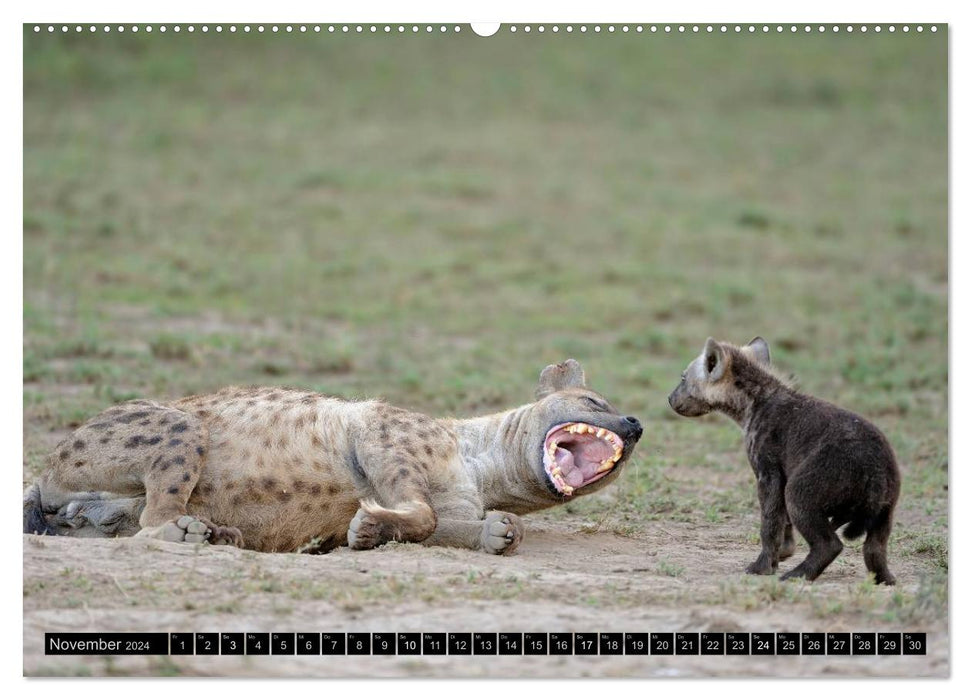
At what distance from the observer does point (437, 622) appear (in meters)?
4.19

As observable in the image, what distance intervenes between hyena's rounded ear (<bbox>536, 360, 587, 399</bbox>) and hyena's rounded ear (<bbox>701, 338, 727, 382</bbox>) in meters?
0.67

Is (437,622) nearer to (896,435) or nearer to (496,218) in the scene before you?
(896,435)

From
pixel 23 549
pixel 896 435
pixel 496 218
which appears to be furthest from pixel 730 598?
pixel 496 218

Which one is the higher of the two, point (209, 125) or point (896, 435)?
point (209, 125)

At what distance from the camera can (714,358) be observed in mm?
5508

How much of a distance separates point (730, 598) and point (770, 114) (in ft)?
42.4

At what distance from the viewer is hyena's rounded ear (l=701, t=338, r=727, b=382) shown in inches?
215

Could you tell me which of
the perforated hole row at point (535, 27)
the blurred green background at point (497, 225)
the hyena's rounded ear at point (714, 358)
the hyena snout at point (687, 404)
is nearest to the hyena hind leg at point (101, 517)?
the blurred green background at point (497, 225)

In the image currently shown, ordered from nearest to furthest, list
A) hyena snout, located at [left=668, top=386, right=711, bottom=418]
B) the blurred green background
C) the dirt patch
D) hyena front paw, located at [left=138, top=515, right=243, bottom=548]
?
the dirt patch
hyena front paw, located at [left=138, top=515, right=243, bottom=548]
hyena snout, located at [left=668, top=386, right=711, bottom=418]
the blurred green background

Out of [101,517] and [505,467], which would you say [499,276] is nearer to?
[505,467]

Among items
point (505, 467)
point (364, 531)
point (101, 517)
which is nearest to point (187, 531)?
point (101, 517)

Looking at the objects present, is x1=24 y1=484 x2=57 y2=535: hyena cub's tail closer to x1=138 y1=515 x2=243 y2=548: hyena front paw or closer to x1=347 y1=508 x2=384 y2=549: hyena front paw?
x1=138 y1=515 x2=243 y2=548: hyena front paw

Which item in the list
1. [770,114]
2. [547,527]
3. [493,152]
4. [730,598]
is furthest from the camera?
[770,114]

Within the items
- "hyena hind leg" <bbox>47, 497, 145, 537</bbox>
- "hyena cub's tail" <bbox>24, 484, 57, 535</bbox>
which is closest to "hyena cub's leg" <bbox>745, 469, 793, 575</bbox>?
"hyena hind leg" <bbox>47, 497, 145, 537</bbox>
